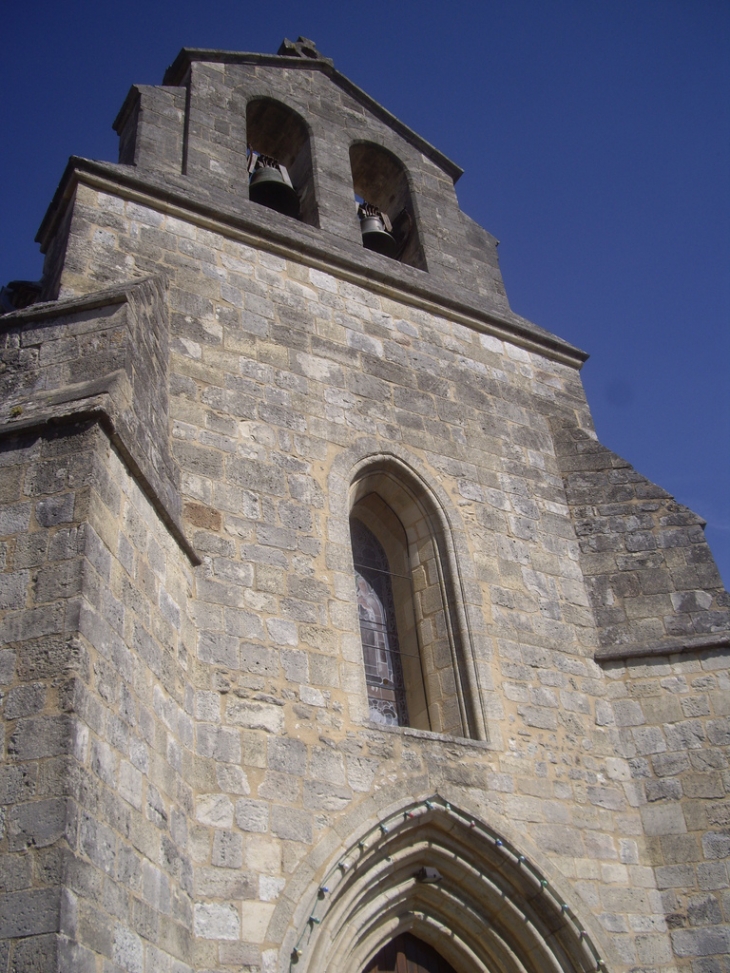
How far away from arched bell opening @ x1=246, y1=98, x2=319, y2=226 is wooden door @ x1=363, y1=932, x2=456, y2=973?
5.36 m

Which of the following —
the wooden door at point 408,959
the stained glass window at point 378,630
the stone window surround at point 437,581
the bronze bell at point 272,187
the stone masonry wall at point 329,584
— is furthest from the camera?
the bronze bell at point 272,187

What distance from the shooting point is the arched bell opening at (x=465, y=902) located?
5.42 m

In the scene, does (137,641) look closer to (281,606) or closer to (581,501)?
(281,606)

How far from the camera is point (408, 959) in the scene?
5605 mm

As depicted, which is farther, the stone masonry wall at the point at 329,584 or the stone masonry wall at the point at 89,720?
the stone masonry wall at the point at 329,584

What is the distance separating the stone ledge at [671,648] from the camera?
264 inches

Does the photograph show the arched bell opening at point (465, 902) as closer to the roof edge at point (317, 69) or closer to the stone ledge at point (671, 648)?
the stone ledge at point (671, 648)

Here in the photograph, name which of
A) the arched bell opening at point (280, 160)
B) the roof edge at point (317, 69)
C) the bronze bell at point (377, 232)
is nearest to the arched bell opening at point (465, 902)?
the arched bell opening at point (280, 160)

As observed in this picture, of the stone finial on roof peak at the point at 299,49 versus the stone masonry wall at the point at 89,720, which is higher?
the stone finial on roof peak at the point at 299,49

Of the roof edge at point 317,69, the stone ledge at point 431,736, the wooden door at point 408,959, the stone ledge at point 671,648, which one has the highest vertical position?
the roof edge at point 317,69

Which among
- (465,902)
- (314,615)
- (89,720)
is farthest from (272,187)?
(89,720)

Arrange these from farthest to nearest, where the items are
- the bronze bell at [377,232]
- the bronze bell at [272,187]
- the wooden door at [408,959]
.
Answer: the bronze bell at [377,232] < the bronze bell at [272,187] < the wooden door at [408,959]

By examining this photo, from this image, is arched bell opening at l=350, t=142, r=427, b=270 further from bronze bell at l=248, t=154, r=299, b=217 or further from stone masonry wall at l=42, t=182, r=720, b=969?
stone masonry wall at l=42, t=182, r=720, b=969

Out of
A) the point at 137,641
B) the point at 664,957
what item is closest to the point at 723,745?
the point at 664,957
